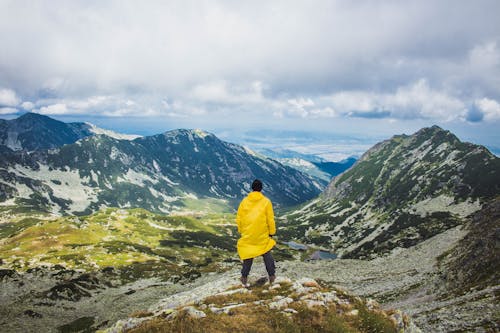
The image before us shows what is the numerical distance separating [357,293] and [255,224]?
7181 centimetres

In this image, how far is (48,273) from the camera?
10519 cm

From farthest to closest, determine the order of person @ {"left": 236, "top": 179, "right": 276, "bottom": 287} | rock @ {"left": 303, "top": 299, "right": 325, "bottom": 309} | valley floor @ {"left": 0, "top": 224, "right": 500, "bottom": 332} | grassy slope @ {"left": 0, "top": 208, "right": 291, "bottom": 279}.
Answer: grassy slope @ {"left": 0, "top": 208, "right": 291, "bottom": 279} < valley floor @ {"left": 0, "top": 224, "right": 500, "bottom": 332} < person @ {"left": 236, "top": 179, "right": 276, "bottom": 287} < rock @ {"left": 303, "top": 299, "right": 325, "bottom": 309}

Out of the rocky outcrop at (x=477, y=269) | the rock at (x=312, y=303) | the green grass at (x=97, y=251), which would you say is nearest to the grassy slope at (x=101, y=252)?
the green grass at (x=97, y=251)

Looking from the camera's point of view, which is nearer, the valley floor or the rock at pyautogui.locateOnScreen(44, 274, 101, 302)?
the valley floor

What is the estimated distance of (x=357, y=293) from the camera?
81.4 meters

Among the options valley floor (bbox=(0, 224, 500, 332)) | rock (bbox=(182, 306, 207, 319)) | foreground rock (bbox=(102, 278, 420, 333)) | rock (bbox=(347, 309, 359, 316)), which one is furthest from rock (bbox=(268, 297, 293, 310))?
valley floor (bbox=(0, 224, 500, 332))

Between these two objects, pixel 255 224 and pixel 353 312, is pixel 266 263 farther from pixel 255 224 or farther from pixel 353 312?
pixel 353 312

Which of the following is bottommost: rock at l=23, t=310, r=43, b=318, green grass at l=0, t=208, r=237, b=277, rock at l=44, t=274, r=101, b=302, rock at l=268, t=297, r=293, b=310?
green grass at l=0, t=208, r=237, b=277

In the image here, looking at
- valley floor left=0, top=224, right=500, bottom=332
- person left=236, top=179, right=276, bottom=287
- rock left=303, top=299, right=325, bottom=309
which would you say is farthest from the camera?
valley floor left=0, top=224, right=500, bottom=332

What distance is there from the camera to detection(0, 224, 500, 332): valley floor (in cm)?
3912

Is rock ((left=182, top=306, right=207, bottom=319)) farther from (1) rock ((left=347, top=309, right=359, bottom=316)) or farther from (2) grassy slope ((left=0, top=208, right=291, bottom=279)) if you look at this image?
(2) grassy slope ((left=0, top=208, right=291, bottom=279))

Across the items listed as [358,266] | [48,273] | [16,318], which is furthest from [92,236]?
[358,266]

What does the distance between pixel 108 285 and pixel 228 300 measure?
101383 millimetres

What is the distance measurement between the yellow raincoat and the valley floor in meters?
8.85
